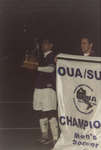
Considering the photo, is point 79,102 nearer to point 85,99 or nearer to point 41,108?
point 85,99

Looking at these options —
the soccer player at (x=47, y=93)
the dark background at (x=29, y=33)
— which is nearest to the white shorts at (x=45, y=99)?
the soccer player at (x=47, y=93)

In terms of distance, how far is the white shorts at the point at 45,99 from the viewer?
7.12 meters

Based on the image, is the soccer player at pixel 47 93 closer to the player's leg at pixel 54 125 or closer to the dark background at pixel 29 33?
the player's leg at pixel 54 125

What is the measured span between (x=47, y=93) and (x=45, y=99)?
11 cm

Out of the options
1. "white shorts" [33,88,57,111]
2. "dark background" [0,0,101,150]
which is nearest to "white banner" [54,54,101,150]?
"white shorts" [33,88,57,111]

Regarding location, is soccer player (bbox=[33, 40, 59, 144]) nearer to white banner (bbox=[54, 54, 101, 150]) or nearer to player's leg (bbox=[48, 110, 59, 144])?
player's leg (bbox=[48, 110, 59, 144])

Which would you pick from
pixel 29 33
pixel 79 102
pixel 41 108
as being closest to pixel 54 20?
pixel 29 33

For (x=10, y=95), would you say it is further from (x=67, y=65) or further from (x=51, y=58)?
(x=67, y=65)

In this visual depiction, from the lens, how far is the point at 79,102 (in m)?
6.23

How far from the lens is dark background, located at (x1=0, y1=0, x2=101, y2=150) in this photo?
1137 centimetres

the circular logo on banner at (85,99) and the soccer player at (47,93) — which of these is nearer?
the circular logo on banner at (85,99)

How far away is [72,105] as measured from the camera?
20.5 ft

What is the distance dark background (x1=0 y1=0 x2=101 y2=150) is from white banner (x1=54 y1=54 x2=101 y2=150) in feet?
9.73

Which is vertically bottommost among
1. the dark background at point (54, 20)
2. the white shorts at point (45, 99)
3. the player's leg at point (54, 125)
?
the player's leg at point (54, 125)
